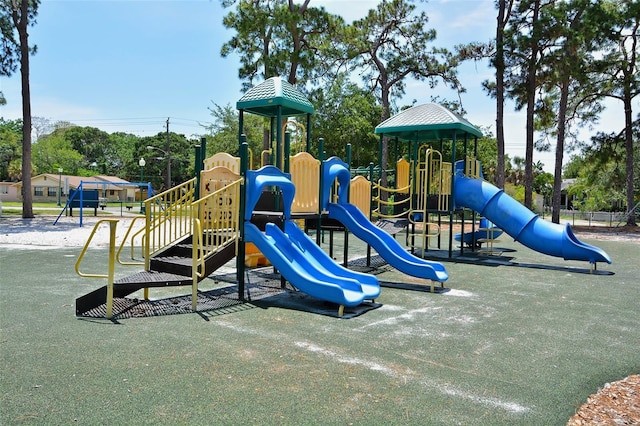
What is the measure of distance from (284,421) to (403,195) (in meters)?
10.3

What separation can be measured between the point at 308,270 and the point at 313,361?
2537 millimetres

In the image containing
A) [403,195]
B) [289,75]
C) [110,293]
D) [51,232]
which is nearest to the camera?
[110,293]

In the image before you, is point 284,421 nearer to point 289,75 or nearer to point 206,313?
point 206,313

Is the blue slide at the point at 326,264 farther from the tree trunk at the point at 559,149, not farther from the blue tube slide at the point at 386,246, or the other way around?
the tree trunk at the point at 559,149

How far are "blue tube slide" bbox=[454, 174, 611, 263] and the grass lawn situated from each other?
349cm

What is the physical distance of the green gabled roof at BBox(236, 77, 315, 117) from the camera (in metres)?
8.07

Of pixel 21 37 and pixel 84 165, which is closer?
pixel 21 37

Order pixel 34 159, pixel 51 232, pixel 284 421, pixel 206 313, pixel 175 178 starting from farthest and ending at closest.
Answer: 1. pixel 175 178
2. pixel 34 159
3. pixel 51 232
4. pixel 206 313
5. pixel 284 421

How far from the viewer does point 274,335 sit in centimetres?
521

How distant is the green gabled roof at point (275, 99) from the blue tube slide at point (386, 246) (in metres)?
2.02

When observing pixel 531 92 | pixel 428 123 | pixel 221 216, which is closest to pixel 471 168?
pixel 428 123

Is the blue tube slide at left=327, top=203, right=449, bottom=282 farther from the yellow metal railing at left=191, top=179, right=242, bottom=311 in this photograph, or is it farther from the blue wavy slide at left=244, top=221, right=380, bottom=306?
the yellow metal railing at left=191, top=179, right=242, bottom=311

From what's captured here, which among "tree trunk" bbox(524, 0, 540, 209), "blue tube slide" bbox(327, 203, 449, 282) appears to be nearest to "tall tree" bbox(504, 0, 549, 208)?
"tree trunk" bbox(524, 0, 540, 209)

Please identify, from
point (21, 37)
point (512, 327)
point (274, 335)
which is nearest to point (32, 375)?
point (274, 335)
